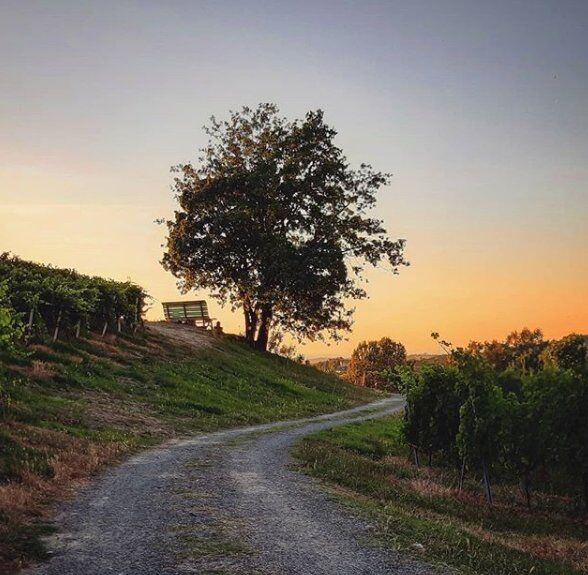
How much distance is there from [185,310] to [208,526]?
160 feet

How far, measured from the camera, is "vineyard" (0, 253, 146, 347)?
30.6 meters

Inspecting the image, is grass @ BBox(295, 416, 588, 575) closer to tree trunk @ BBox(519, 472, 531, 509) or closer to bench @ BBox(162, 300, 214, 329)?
tree trunk @ BBox(519, 472, 531, 509)

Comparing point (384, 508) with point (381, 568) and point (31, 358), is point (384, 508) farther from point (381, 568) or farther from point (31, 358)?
point (31, 358)

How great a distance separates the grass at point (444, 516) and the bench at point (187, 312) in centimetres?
3218

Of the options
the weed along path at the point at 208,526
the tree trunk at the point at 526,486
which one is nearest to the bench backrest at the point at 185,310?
the tree trunk at the point at 526,486

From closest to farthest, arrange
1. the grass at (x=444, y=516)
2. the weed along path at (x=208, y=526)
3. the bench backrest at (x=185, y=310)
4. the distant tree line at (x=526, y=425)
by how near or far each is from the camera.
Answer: the weed along path at (x=208, y=526)
the grass at (x=444, y=516)
the distant tree line at (x=526, y=425)
the bench backrest at (x=185, y=310)

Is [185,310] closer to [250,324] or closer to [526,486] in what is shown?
[250,324]

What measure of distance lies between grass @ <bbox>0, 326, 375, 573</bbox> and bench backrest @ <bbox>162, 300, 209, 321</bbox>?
798cm

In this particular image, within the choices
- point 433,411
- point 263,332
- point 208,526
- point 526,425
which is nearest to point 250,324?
point 263,332

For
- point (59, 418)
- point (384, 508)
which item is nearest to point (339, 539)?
point (384, 508)

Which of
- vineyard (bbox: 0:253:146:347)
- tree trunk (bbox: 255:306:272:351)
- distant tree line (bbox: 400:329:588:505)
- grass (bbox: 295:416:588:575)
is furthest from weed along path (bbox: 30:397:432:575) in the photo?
tree trunk (bbox: 255:306:272:351)

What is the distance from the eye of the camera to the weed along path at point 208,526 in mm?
9672

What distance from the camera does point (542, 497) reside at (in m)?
26.0

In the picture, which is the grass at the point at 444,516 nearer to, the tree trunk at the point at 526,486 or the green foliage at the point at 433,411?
the tree trunk at the point at 526,486
